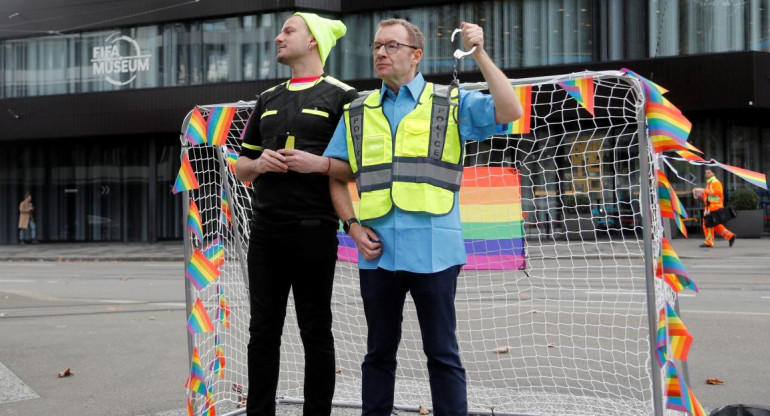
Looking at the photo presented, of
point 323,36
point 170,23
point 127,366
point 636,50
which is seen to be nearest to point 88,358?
point 127,366

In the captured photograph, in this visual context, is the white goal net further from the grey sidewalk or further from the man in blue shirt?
the grey sidewalk

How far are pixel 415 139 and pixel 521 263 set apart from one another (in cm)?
203

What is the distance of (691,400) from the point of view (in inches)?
151

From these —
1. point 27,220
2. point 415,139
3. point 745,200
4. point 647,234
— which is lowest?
point 27,220

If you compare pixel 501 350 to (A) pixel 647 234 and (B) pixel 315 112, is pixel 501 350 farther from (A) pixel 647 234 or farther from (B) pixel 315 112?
(B) pixel 315 112

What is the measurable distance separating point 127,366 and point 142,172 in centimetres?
2670

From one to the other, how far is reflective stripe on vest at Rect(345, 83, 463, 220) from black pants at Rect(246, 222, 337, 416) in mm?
460

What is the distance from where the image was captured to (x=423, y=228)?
11.6ft

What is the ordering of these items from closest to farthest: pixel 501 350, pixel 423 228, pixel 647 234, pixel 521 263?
pixel 423 228 → pixel 647 234 → pixel 521 263 → pixel 501 350

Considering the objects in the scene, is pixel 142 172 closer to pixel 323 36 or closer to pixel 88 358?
pixel 88 358

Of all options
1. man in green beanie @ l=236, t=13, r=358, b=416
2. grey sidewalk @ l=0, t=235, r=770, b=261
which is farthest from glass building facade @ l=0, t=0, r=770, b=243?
man in green beanie @ l=236, t=13, r=358, b=416

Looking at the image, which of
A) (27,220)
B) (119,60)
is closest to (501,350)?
(119,60)

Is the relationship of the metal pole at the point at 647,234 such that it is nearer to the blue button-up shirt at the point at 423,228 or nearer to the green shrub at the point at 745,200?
the blue button-up shirt at the point at 423,228

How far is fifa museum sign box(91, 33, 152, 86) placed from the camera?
97.5 ft
